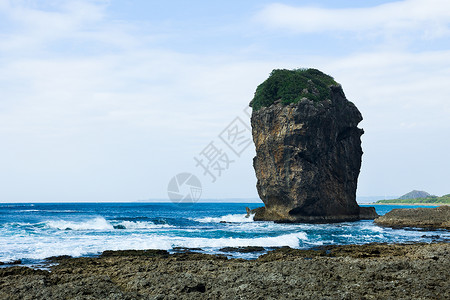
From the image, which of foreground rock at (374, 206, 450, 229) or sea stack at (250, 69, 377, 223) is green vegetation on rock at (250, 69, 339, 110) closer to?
sea stack at (250, 69, 377, 223)

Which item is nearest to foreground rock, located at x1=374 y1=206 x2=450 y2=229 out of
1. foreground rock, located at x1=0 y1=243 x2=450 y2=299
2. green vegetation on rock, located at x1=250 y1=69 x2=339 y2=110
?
green vegetation on rock, located at x1=250 y1=69 x2=339 y2=110

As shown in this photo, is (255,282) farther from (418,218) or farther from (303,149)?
(418,218)

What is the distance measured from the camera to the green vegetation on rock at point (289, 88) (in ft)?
161

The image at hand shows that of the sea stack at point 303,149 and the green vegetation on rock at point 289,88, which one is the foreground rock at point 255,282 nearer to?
the sea stack at point 303,149

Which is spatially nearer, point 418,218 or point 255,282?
point 255,282

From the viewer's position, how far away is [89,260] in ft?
60.1

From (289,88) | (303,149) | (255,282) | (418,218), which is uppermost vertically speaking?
(289,88)

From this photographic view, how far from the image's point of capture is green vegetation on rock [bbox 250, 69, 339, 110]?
4900 cm

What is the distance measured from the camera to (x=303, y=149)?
154ft

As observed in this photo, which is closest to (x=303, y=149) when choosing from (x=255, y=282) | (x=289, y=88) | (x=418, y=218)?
(x=289, y=88)

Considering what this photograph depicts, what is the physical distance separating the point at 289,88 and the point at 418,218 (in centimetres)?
2096

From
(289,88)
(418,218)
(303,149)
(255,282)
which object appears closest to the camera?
(255,282)

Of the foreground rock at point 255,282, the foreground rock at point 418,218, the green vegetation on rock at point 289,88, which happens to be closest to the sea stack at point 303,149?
the green vegetation on rock at point 289,88

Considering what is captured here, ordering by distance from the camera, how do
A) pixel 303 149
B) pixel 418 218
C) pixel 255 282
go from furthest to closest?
pixel 303 149, pixel 418 218, pixel 255 282
